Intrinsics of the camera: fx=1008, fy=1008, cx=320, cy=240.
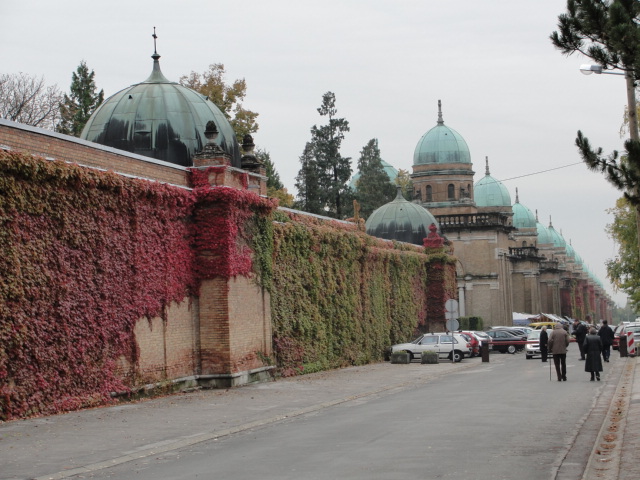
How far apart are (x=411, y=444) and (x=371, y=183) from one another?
72.1m

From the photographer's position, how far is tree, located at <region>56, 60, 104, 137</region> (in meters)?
54.0

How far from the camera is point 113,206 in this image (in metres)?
23.2

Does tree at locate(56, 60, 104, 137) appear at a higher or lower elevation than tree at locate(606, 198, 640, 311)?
higher

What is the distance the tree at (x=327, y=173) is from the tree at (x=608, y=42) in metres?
59.8

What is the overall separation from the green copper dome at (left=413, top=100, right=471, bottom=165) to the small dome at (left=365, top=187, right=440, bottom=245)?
62.3 feet

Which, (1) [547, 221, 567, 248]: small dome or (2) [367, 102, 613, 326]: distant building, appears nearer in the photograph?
(2) [367, 102, 613, 326]: distant building

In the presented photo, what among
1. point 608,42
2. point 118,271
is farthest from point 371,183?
point 608,42

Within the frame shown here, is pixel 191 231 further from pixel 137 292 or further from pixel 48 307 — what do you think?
pixel 48 307

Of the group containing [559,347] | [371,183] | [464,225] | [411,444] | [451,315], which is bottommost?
[411,444]

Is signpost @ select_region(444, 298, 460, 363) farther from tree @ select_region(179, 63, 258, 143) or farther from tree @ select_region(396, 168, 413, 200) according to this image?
tree @ select_region(396, 168, 413, 200)

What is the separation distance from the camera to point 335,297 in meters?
39.4

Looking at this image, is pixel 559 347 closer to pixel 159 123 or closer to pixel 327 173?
pixel 159 123

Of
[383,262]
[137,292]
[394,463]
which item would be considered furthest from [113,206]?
[383,262]

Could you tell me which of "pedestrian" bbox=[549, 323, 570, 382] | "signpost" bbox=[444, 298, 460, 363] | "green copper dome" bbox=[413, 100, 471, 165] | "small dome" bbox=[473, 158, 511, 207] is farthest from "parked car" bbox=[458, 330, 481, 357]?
"small dome" bbox=[473, 158, 511, 207]
